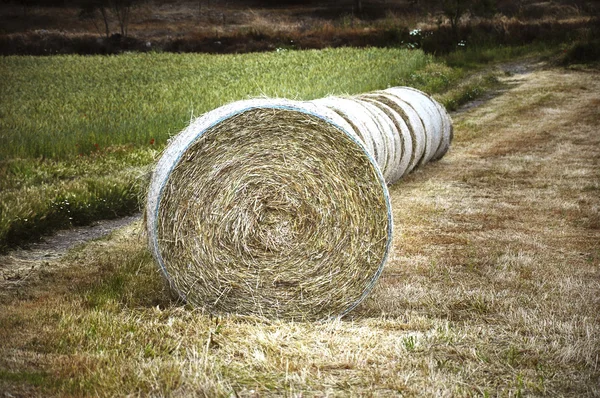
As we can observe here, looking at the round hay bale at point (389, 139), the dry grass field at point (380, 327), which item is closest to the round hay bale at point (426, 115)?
the round hay bale at point (389, 139)

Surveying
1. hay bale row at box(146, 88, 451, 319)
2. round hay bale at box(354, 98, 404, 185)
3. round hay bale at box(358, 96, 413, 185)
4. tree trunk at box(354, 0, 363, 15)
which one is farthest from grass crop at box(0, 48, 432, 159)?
tree trunk at box(354, 0, 363, 15)

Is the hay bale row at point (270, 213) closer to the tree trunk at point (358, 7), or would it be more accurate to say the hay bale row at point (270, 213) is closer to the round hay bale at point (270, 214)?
the round hay bale at point (270, 214)

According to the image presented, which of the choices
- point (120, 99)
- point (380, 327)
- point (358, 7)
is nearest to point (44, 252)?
point (380, 327)

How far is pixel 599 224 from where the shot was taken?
26.9 ft

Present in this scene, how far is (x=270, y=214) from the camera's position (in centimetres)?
551

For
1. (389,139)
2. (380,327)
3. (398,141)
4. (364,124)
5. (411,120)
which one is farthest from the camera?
(411,120)

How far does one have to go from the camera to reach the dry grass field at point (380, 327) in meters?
4.13

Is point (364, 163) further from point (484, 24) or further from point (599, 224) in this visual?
point (484, 24)

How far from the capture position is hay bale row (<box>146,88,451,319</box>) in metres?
5.38

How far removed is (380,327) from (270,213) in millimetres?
1055

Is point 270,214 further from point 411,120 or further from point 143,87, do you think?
point 143,87

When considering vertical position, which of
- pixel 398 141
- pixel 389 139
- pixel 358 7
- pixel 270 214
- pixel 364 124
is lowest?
pixel 398 141

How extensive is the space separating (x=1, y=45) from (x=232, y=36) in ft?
29.2

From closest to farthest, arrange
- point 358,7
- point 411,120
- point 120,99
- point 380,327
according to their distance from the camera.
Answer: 1. point 380,327
2. point 411,120
3. point 120,99
4. point 358,7
